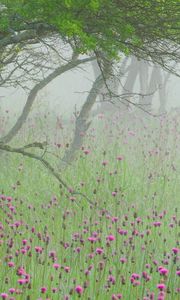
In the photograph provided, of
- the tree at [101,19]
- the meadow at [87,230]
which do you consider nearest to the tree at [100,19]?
the tree at [101,19]

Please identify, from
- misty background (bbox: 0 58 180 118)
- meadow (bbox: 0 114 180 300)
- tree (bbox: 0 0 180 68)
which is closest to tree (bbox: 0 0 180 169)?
tree (bbox: 0 0 180 68)

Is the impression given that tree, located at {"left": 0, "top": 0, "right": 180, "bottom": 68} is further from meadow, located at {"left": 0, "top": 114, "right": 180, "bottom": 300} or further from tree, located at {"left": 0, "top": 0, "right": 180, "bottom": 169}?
meadow, located at {"left": 0, "top": 114, "right": 180, "bottom": 300}

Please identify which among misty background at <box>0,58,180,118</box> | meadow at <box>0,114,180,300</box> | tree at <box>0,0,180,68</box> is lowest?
meadow at <box>0,114,180,300</box>

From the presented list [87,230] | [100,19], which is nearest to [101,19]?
[100,19]

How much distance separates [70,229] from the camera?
22.8ft

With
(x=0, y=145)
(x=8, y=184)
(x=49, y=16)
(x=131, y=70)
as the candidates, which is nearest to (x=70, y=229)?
(x=0, y=145)

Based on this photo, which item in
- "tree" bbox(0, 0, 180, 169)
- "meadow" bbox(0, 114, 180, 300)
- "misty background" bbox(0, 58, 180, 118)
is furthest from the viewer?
"misty background" bbox(0, 58, 180, 118)

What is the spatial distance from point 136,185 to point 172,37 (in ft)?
14.8

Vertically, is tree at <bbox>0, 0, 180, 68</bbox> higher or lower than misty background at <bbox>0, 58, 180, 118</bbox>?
lower

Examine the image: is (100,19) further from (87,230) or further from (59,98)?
(59,98)

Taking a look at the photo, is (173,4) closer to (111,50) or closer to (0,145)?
(111,50)

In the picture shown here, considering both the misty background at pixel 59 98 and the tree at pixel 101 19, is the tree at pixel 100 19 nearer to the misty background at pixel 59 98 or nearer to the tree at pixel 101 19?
the tree at pixel 101 19

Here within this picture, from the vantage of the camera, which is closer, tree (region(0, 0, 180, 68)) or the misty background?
tree (region(0, 0, 180, 68))

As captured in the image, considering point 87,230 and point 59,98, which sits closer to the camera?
point 87,230
